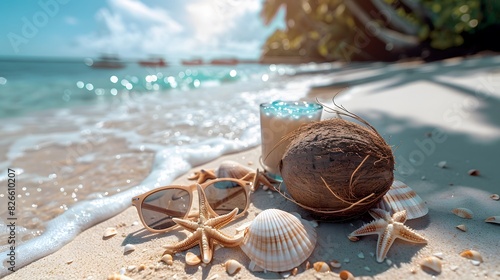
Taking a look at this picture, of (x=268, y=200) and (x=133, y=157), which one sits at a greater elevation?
(x=133, y=157)

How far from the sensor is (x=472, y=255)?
155 cm

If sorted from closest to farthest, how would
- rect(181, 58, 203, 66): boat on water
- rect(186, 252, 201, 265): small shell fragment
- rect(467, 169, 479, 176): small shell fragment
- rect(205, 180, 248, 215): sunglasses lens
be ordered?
rect(186, 252, 201, 265): small shell fragment, rect(205, 180, 248, 215): sunglasses lens, rect(467, 169, 479, 176): small shell fragment, rect(181, 58, 203, 66): boat on water

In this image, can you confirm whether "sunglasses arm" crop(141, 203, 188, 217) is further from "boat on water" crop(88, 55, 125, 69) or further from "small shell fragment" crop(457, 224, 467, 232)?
"boat on water" crop(88, 55, 125, 69)

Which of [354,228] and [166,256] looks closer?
[166,256]

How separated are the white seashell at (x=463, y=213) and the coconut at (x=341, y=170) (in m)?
0.60

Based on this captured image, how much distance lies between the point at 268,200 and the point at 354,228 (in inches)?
28.1

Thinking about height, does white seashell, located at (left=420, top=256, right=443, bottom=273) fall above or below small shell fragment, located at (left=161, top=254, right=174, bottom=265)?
below

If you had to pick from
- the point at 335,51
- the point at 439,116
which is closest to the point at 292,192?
the point at 439,116

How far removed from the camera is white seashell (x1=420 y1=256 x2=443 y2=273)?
1470 millimetres

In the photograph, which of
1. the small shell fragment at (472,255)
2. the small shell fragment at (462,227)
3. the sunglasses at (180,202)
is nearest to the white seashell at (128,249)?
the sunglasses at (180,202)

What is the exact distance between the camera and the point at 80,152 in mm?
4188

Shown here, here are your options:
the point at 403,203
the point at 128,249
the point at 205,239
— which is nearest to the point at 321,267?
the point at 205,239

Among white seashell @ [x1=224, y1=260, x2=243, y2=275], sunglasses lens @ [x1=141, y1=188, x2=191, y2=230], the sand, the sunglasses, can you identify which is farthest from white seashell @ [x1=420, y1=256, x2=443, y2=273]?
sunglasses lens @ [x1=141, y1=188, x2=191, y2=230]

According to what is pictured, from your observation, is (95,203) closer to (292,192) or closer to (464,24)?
(292,192)
